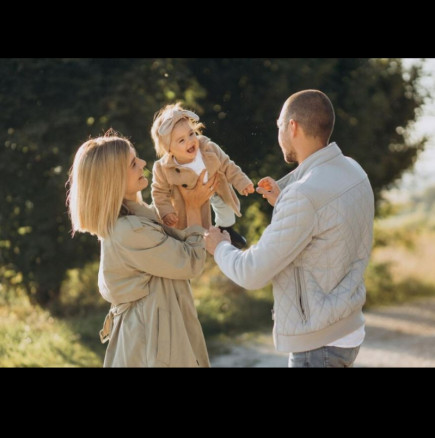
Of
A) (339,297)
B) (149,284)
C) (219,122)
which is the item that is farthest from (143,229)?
(219,122)

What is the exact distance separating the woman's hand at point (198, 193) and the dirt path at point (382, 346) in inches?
163

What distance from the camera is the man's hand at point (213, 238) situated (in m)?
2.90

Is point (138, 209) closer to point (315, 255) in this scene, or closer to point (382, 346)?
point (315, 255)

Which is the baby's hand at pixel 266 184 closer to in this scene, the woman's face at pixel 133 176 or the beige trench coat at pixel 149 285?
the beige trench coat at pixel 149 285

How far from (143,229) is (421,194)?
12.6 metres

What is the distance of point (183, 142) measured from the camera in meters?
3.09

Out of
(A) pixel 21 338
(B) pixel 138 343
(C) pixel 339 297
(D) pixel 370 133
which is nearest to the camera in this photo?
(C) pixel 339 297

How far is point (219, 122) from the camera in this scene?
21.2 feet

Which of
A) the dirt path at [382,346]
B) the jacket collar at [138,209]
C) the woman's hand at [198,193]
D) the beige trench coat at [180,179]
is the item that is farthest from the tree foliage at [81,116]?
the jacket collar at [138,209]

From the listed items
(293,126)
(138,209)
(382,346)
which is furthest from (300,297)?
(382,346)

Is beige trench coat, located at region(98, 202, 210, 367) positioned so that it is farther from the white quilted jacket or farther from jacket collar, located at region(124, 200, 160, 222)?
the white quilted jacket

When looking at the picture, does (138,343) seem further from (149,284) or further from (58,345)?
(58,345)

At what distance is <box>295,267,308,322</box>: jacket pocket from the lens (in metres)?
2.75

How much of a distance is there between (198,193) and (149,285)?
1.38 ft
